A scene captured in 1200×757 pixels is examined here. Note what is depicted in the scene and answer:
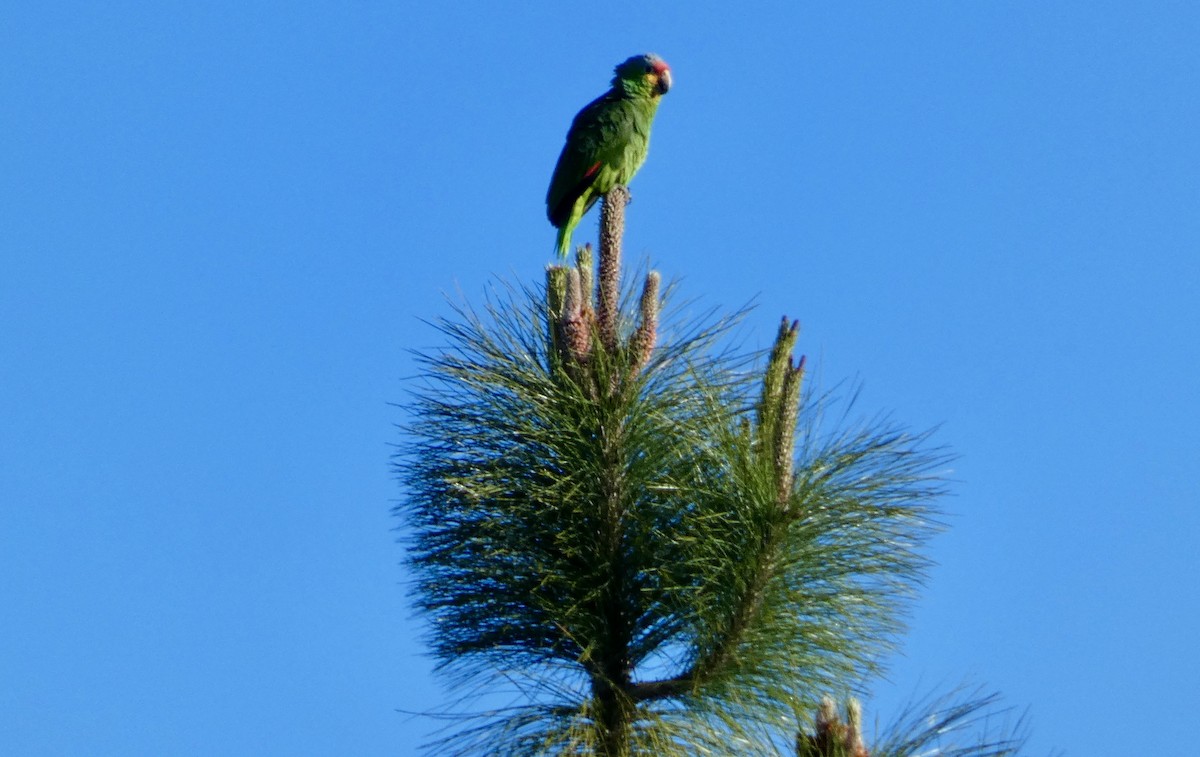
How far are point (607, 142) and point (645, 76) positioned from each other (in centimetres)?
58

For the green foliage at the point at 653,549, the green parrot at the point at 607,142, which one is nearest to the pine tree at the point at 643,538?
the green foliage at the point at 653,549

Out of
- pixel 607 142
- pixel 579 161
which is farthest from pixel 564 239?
pixel 607 142

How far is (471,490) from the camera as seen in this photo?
2643 mm

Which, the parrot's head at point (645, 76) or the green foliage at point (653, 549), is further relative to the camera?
the parrot's head at point (645, 76)

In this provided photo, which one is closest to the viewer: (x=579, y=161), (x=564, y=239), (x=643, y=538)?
(x=643, y=538)

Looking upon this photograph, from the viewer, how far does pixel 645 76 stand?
275 inches

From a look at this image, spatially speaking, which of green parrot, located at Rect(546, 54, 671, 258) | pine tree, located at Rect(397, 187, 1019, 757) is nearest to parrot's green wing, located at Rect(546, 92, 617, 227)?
green parrot, located at Rect(546, 54, 671, 258)

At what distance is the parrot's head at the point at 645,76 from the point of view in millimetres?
6938

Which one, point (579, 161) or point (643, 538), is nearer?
point (643, 538)

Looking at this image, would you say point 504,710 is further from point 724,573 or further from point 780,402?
point 780,402

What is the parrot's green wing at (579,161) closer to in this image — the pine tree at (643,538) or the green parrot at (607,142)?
the green parrot at (607,142)

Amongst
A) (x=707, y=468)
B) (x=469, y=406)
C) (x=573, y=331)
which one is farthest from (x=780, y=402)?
(x=469, y=406)

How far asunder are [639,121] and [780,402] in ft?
14.7

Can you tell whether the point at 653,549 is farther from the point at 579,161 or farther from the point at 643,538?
the point at 579,161
